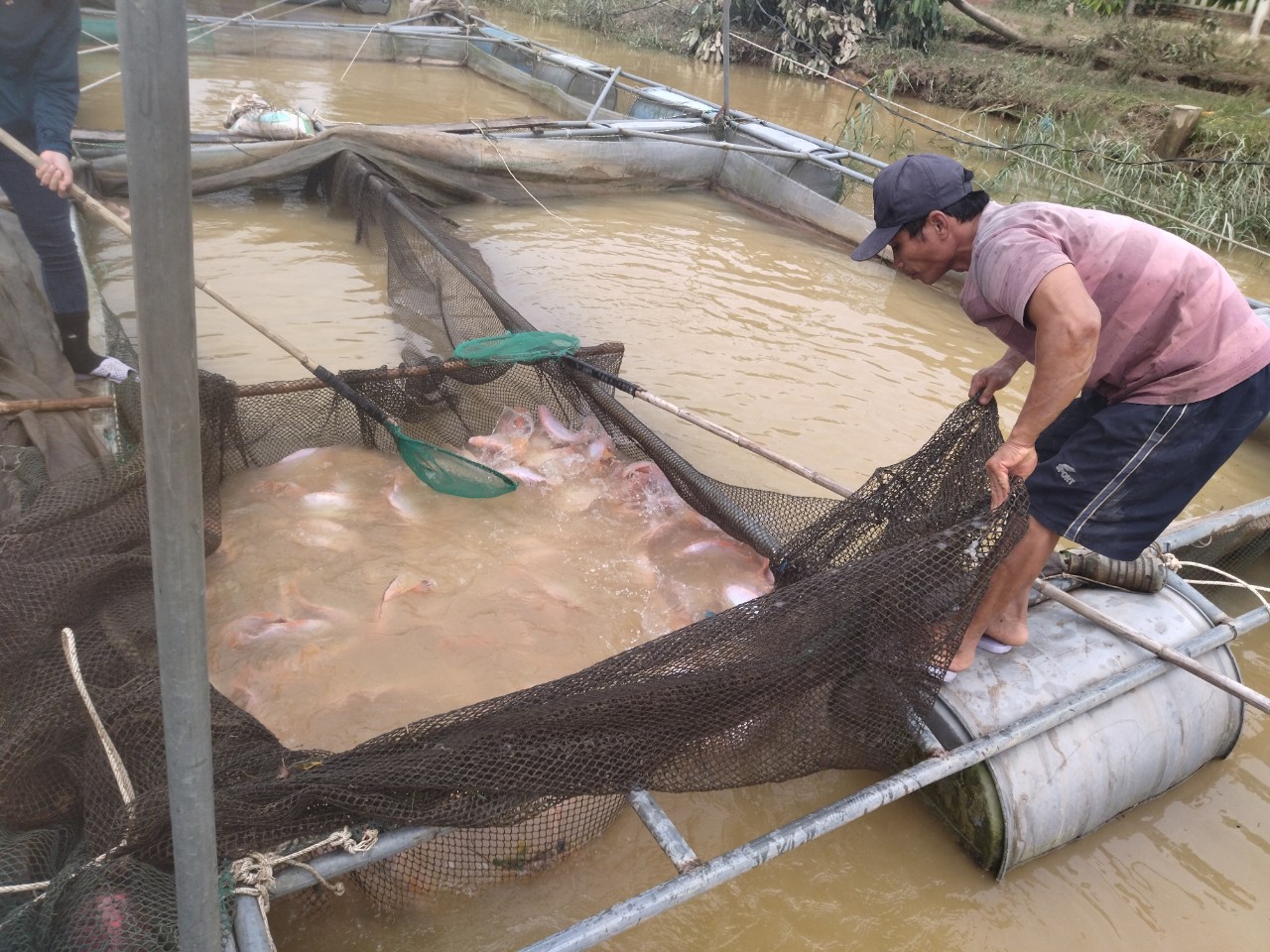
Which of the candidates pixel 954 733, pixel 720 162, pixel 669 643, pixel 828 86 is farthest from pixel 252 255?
pixel 828 86

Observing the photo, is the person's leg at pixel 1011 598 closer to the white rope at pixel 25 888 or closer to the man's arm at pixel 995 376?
the man's arm at pixel 995 376

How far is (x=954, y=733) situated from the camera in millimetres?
2617

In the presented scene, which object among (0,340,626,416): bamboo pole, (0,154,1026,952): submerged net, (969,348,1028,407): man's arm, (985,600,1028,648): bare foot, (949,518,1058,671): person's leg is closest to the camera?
(0,154,1026,952): submerged net

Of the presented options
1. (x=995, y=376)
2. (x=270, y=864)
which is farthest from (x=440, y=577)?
(x=995, y=376)

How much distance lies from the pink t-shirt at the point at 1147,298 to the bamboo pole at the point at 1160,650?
68cm

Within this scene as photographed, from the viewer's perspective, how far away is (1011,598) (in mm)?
2775

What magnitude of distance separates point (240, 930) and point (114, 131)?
7.16m

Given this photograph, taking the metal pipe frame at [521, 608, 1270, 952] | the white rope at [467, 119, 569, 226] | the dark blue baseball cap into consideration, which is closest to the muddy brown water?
the white rope at [467, 119, 569, 226]

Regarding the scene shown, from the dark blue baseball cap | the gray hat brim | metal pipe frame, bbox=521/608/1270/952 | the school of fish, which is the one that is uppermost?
the dark blue baseball cap

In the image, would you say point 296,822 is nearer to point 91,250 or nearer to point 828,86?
point 91,250

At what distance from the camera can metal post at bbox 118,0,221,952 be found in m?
0.83

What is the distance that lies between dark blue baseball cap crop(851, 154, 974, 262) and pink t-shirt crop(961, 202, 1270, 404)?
14 cm

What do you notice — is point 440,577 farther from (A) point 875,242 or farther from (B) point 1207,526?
(B) point 1207,526

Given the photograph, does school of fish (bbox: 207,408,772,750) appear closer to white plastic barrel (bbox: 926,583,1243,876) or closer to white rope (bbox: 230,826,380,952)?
white rope (bbox: 230,826,380,952)
